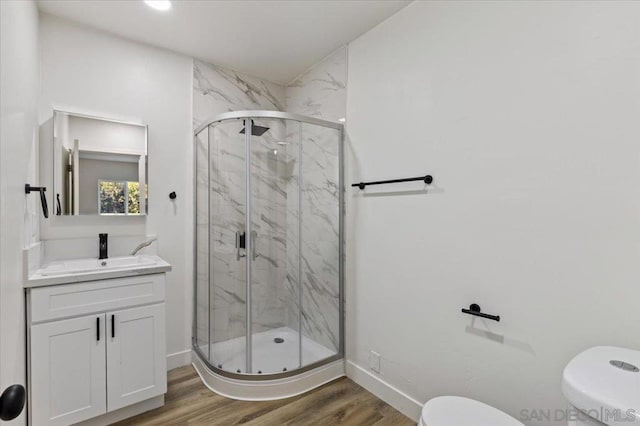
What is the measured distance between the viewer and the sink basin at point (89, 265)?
182 cm

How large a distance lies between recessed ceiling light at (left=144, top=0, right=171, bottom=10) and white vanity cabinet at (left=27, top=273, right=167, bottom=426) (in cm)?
169

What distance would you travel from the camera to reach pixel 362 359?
2334 mm

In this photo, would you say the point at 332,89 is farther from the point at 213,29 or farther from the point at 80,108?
the point at 80,108

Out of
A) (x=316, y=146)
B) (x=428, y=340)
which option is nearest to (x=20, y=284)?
(x=316, y=146)

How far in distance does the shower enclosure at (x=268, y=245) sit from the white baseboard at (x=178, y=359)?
0.10 metres

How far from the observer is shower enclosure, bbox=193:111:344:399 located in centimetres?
235

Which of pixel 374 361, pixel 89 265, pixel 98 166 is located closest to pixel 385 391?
pixel 374 361

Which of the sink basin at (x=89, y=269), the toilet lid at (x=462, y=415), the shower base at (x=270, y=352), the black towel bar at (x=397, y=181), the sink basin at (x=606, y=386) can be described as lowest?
the shower base at (x=270, y=352)

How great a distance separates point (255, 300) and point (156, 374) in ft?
2.47

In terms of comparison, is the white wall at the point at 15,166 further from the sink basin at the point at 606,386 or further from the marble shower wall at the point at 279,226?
the sink basin at the point at 606,386

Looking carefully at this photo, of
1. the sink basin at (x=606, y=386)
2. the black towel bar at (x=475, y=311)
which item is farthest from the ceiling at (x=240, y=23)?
the sink basin at (x=606, y=386)

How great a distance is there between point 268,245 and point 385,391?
50.8 inches

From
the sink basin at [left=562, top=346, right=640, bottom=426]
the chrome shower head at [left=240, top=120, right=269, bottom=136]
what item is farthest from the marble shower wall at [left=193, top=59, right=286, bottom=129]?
the sink basin at [left=562, top=346, right=640, bottom=426]

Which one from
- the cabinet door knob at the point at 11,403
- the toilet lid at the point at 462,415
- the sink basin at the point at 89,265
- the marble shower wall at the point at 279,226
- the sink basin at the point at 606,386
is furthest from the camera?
the marble shower wall at the point at 279,226
